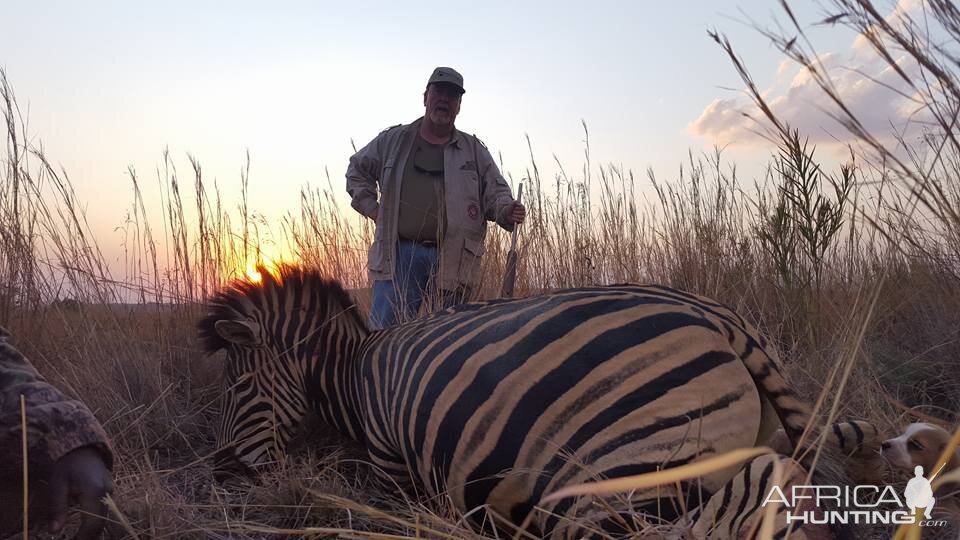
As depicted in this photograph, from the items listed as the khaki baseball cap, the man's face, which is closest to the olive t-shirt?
the man's face

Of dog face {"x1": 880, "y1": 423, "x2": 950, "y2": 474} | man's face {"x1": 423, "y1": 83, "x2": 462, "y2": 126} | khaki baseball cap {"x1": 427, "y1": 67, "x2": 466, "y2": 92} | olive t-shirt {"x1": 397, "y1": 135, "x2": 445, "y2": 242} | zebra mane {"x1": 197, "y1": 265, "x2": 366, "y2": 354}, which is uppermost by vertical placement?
khaki baseball cap {"x1": 427, "y1": 67, "x2": 466, "y2": 92}

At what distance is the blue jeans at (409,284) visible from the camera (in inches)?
160

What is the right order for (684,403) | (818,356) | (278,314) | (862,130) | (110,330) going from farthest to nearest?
(110,330) → (818,356) → (278,314) → (684,403) → (862,130)

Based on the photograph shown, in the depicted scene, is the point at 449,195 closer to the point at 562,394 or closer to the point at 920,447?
the point at 562,394

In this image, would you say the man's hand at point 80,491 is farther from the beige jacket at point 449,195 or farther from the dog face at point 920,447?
the beige jacket at point 449,195

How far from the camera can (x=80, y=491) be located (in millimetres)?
1622

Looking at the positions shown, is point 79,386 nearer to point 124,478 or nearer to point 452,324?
point 124,478

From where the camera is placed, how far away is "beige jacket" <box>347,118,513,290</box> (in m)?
4.29

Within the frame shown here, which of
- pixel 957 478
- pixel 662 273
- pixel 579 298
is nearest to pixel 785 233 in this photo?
pixel 662 273

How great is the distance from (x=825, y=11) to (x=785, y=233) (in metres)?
2.25

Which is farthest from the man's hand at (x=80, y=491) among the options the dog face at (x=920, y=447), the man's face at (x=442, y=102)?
the man's face at (x=442, y=102)

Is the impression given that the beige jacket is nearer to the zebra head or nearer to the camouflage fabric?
the zebra head

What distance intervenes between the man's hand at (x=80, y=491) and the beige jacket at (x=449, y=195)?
8.48ft

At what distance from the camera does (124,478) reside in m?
2.13
